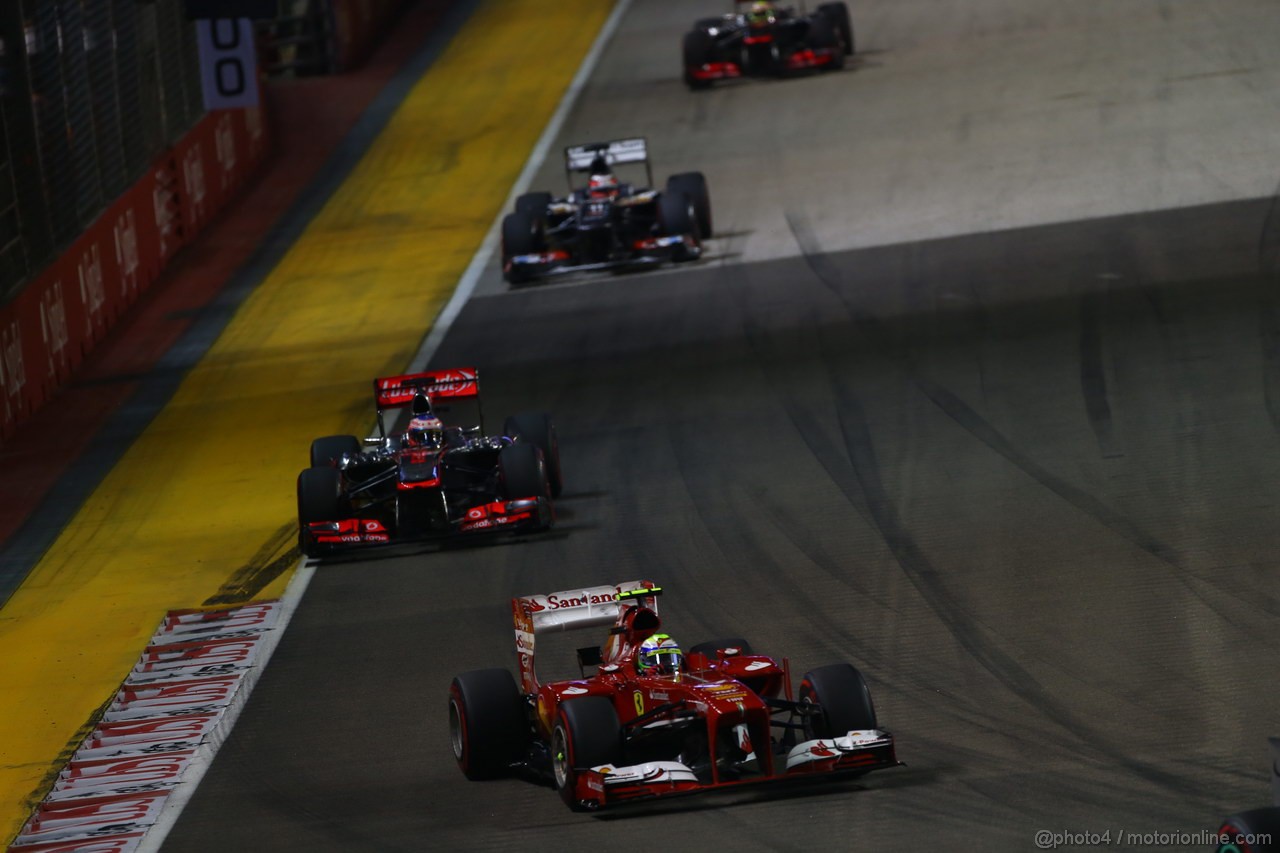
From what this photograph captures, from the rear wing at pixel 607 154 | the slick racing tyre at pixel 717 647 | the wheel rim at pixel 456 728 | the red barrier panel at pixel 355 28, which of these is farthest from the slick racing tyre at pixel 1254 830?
the red barrier panel at pixel 355 28

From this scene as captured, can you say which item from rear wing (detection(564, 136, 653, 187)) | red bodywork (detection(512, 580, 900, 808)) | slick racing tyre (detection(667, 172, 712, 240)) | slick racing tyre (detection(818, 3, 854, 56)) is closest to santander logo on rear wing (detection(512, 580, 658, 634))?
red bodywork (detection(512, 580, 900, 808))

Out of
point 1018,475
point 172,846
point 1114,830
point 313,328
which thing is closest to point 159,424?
point 313,328

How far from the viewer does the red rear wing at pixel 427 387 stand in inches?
683

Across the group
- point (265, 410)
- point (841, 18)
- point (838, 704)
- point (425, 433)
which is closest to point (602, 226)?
point (265, 410)

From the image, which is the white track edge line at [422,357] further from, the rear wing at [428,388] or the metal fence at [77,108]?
the metal fence at [77,108]

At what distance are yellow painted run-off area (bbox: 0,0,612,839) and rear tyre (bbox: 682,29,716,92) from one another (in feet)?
8.39

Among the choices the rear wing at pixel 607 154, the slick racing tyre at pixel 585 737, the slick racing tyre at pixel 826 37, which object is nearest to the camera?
the slick racing tyre at pixel 585 737

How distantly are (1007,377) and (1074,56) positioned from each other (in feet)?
60.3

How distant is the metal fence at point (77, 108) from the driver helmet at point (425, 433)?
7758 mm

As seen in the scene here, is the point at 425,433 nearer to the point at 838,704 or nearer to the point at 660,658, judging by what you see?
the point at 660,658

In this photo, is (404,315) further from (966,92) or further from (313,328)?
(966,92)

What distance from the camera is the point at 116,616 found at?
53.2ft

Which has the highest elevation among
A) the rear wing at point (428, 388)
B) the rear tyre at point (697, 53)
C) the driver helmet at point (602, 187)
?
the rear tyre at point (697, 53)

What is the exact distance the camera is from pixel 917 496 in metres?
16.2
